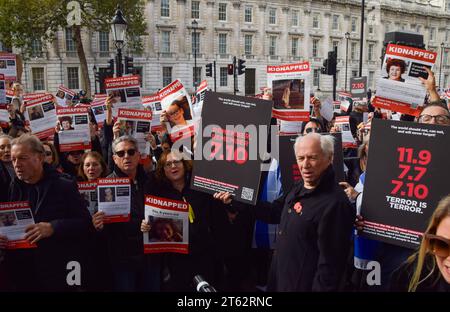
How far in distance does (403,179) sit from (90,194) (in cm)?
239

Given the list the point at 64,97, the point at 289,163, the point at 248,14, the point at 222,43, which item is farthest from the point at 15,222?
the point at 248,14

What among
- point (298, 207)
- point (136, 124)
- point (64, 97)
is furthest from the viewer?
point (64, 97)

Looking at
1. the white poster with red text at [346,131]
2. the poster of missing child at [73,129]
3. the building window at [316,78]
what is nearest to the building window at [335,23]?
the building window at [316,78]

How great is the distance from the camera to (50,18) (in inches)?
1023

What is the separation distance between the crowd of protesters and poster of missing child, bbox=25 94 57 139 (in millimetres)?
1528

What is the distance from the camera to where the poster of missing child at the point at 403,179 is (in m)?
2.57

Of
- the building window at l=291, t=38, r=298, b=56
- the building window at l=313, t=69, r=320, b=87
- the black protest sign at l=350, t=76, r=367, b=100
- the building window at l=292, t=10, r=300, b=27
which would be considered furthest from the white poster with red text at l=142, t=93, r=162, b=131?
the building window at l=313, t=69, r=320, b=87

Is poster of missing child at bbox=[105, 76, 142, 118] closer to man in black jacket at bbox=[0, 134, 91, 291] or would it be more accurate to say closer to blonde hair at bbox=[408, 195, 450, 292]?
man in black jacket at bbox=[0, 134, 91, 291]

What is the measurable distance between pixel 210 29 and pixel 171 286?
138 ft

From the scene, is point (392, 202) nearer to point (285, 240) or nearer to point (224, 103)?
point (285, 240)

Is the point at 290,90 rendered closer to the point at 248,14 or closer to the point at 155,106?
the point at 155,106

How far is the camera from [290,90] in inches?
181

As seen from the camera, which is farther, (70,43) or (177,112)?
(70,43)
